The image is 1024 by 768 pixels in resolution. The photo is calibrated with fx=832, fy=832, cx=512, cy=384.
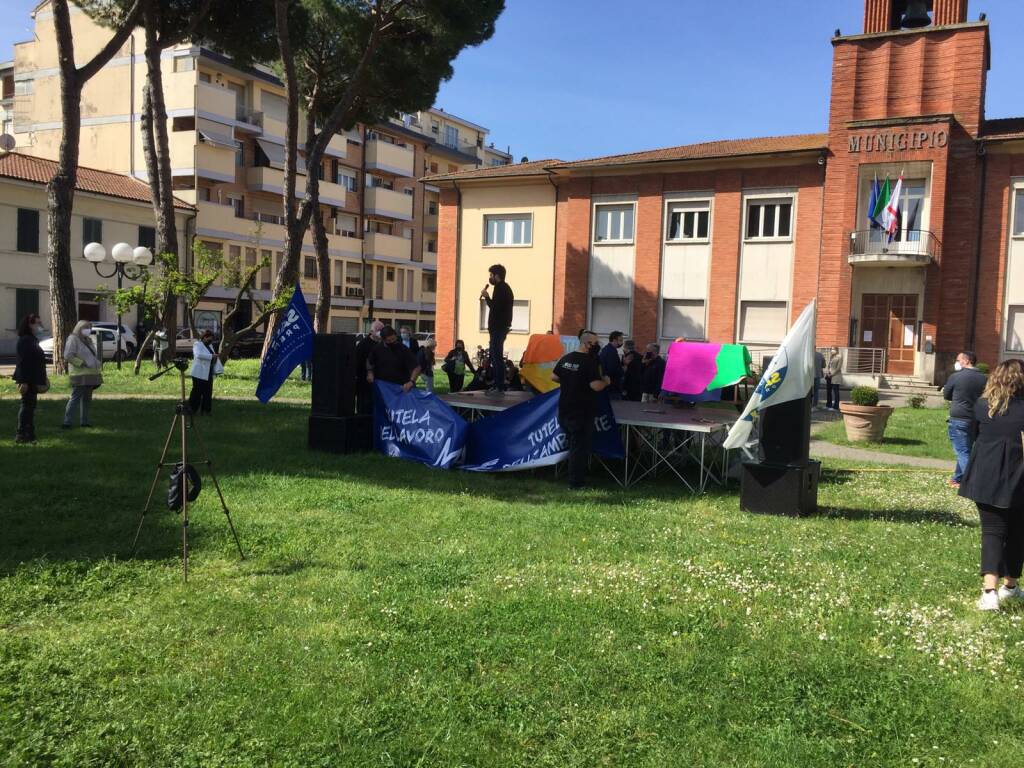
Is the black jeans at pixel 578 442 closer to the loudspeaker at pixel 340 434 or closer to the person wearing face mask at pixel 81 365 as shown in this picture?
the loudspeaker at pixel 340 434

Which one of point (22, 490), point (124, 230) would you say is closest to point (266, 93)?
point (124, 230)

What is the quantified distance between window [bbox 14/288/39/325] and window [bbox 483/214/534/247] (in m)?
19.2

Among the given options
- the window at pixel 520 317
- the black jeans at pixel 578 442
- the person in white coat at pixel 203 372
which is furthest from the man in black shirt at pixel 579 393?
the window at pixel 520 317

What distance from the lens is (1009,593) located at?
5.68 m

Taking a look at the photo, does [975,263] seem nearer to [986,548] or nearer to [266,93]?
[986,548]

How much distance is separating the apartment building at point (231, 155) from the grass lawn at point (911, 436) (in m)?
25.0

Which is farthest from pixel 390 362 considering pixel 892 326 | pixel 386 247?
pixel 386 247

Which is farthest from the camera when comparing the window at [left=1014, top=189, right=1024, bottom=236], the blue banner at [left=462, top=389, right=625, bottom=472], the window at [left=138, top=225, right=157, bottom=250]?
the window at [left=138, top=225, right=157, bottom=250]

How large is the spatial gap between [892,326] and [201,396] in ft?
78.5

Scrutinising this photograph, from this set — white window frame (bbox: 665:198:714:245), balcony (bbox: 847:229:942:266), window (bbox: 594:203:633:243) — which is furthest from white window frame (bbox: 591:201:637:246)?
balcony (bbox: 847:229:942:266)

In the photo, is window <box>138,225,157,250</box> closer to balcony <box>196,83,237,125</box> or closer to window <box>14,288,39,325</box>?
window <box>14,288,39,325</box>

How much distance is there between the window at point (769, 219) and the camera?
1181 inches

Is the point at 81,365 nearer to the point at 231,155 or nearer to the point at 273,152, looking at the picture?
the point at 231,155

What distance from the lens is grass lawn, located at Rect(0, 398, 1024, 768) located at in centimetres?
374
